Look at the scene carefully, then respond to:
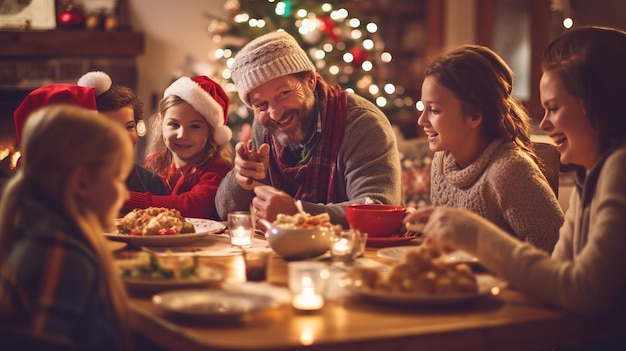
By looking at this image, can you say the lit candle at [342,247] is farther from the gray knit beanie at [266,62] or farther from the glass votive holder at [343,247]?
the gray knit beanie at [266,62]

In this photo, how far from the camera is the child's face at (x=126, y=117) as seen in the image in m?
2.87

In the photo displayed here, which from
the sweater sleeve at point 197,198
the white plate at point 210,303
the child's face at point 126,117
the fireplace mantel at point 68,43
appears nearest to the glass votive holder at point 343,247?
the white plate at point 210,303

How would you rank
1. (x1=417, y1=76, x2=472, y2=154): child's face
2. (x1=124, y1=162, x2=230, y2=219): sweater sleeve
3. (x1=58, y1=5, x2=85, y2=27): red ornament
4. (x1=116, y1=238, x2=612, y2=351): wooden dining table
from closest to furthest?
1. (x1=116, y1=238, x2=612, y2=351): wooden dining table
2. (x1=417, y1=76, x2=472, y2=154): child's face
3. (x1=124, y1=162, x2=230, y2=219): sweater sleeve
4. (x1=58, y1=5, x2=85, y2=27): red ornament

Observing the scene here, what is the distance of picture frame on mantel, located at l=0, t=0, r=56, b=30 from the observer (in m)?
5.31

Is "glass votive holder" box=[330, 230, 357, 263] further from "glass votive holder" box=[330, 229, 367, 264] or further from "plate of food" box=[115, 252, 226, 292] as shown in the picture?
"plate of food" box=[115, 252, 226, 292]

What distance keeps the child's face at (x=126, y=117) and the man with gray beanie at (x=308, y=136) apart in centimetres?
41

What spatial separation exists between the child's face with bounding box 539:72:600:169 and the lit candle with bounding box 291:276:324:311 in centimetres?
63

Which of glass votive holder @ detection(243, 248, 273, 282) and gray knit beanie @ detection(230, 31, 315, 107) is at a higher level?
gray knit beanie @ detection(230, 31, 315, 107)

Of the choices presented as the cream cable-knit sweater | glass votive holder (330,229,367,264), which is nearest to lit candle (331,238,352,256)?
glass votive holder (330,229,367,264)

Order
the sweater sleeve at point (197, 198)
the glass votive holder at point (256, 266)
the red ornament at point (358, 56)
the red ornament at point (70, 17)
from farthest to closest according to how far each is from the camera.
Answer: the red ornament at point (70, 17) → the red ornament at point (358, 56) → the sweater sleeve at point (197, 198) → the glass votive holder at point (256, 266)

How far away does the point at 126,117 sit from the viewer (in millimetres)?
2908

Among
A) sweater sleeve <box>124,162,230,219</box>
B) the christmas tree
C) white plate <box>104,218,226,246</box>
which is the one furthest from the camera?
the christmas tree

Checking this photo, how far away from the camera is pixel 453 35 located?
6.61 metres

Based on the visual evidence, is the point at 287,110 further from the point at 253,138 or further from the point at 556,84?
the point at 556,84
